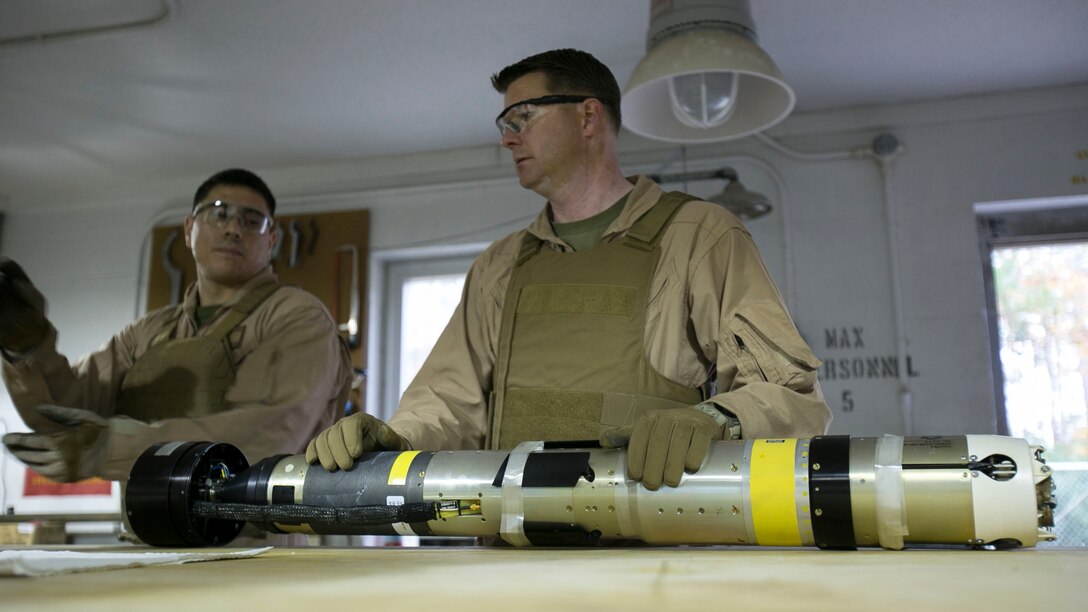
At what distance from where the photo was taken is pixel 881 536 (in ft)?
3.82

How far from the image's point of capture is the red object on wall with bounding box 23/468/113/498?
5109mm

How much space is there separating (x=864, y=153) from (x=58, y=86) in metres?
3.81

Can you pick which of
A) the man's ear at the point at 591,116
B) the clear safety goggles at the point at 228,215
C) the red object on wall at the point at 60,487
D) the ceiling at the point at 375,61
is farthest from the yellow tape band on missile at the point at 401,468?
the red object on wall at the point at 60,487

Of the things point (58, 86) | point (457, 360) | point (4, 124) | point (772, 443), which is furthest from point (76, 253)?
point (772, 443)

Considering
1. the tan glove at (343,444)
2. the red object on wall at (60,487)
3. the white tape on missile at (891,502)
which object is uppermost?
the tan glove at (343,444)

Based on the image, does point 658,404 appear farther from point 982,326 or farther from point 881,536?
point 982,326

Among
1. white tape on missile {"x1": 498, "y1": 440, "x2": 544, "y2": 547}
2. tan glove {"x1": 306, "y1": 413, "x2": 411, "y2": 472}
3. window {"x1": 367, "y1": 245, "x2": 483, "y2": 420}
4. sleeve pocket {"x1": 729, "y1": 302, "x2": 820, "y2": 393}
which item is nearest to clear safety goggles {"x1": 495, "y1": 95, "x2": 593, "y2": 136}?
sleeve pocket {"x1": 729, "y1": 302, "x2": 820, "y2": 393}

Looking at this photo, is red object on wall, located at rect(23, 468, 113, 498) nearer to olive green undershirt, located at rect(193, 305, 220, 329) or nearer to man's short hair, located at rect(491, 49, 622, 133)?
olive green undershirt, located at rect(193, 305, 220, 329)

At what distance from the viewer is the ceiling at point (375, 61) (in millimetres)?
3586

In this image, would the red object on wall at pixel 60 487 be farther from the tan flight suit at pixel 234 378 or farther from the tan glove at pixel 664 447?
the tan glove at pixel 664 447

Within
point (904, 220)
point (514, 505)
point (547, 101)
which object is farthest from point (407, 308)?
point (514, 505)

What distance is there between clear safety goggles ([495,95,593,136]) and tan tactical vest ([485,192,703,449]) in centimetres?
36

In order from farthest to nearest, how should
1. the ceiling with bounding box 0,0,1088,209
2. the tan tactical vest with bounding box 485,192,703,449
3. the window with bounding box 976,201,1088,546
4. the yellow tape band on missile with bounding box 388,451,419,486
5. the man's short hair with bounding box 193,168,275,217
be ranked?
1. the window with bounding box 976,201,1088,546
2. the ceiling with bounding box 0,0,1088,209
3. the man's short hair with bounding box 193,168,275,217
4. the tan tactical vest with bounding box 485,192,703,449
5. the yellow tape band on missile with bounding box 388,451,419,486

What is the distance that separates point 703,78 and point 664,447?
4.67 ft
